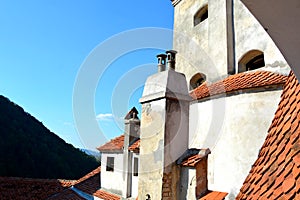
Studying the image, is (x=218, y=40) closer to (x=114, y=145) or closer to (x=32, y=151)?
(x=114, y=145)

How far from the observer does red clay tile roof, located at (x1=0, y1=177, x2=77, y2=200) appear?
52.2 feet

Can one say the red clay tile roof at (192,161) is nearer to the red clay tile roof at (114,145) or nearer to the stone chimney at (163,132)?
the stone chimney at (163,132)

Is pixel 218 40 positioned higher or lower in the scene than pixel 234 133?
higher

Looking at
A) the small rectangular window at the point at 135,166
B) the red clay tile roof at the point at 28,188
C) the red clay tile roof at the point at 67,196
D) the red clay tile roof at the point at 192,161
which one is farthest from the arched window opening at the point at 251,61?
the red clay tile roof at the point at 28,188

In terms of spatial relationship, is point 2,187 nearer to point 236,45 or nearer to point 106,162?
point 106,162

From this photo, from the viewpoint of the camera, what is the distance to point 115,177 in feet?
38.5

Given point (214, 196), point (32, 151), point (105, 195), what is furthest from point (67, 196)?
point (32, 151)

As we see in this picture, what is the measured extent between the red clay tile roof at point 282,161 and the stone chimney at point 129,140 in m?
6.37

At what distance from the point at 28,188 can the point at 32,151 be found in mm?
12456

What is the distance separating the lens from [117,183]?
11.4 m

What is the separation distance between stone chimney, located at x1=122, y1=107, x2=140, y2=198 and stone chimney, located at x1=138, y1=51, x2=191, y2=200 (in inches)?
157

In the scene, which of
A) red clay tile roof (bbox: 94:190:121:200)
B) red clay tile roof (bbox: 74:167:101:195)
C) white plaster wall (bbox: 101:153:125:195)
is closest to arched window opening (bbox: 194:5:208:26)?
white plaster wall (bbox: 101:153:125:195)

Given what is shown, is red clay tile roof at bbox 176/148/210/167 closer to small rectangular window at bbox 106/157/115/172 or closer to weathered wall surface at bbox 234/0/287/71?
weathered wall surface at bbox 234/0/287/71

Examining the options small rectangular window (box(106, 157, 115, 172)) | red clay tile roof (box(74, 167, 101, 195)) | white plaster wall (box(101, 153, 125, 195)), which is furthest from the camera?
red clay tile roof (box(74, 167, 101, 195))
